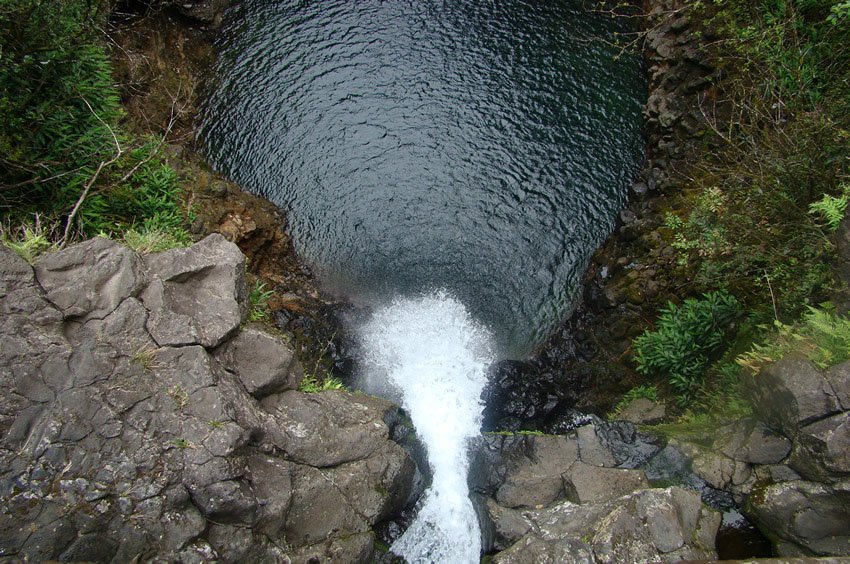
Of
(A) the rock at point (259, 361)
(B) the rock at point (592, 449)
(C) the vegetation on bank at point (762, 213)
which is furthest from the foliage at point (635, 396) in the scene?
(A) the rock at point (259, 361)

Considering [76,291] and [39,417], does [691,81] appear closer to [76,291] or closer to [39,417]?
[76,291]

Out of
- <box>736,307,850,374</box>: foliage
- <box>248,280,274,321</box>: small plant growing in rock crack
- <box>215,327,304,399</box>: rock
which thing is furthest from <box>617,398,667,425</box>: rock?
<box>248,280,274,321</box>: small plant growing in rock crack

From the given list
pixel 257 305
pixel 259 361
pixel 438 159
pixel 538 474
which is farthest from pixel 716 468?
pixel 438 159

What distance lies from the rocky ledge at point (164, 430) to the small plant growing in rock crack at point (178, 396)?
2 cm

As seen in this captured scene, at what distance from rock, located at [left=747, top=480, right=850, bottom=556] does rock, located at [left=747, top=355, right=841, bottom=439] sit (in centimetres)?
85

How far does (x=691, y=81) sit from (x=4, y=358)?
625 inches

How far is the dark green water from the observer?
44.4 feet

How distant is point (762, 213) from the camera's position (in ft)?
34.1

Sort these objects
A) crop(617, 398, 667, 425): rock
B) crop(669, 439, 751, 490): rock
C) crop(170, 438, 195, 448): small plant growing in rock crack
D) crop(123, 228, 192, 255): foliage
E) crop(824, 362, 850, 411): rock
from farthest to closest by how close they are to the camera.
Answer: crop(617, 398, 667, 425): rock, crop(123, 228, 192, 255): foliage, crop(669, 439, 751, 490): rock, crop(824, 362, 850, 411): rock, crop(170, 438, 195, 448): small plant growing in rock crack

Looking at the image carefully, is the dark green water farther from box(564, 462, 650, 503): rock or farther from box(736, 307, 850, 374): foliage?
box(736, 307, 850, 374): foliage

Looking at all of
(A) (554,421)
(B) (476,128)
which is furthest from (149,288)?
(B) (476,128)

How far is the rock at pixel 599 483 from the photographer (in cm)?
941

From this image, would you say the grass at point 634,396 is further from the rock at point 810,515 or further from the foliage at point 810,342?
the rock at point 810,515

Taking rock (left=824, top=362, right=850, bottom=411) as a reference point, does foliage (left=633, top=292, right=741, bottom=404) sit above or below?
below
